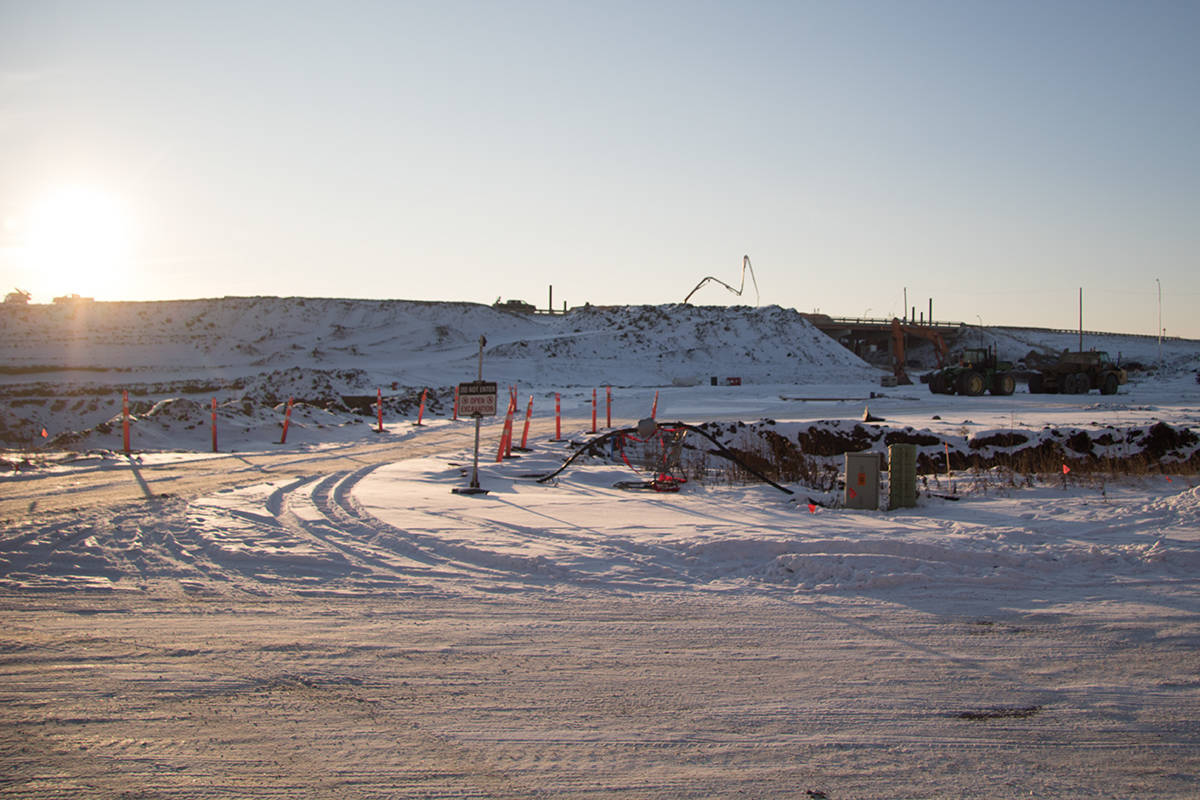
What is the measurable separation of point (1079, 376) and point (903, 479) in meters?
32.4

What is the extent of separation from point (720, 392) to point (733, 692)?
117 ft

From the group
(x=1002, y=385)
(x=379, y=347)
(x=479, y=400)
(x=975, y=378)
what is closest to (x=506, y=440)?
(x=479, y=400)

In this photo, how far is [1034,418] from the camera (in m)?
23.0

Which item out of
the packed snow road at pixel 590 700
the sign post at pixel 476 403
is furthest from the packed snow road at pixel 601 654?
the sign post at pixel 476 403

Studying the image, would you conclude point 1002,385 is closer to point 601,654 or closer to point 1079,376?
point 1079,376

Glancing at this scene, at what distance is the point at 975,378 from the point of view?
3547 centimetres

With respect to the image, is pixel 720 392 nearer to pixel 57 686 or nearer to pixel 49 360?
pixel 57 686

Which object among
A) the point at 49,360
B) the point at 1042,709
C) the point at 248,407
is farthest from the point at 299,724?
the point at 49,360

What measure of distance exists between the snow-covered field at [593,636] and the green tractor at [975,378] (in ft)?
76.3

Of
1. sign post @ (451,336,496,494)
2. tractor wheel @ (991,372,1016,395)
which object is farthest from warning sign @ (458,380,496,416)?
tractor wheel @ (991,372,1016,395)

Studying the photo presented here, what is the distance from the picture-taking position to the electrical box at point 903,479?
9844 millimetres

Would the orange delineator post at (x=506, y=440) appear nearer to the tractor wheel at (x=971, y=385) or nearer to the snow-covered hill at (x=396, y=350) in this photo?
the snow-covered hill at (x=396, y=350)

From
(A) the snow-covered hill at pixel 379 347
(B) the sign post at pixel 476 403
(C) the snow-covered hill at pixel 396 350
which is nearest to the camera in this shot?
(B) the sign post at pixel 476 403

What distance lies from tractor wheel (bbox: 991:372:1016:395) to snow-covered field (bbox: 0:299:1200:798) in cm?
2354
